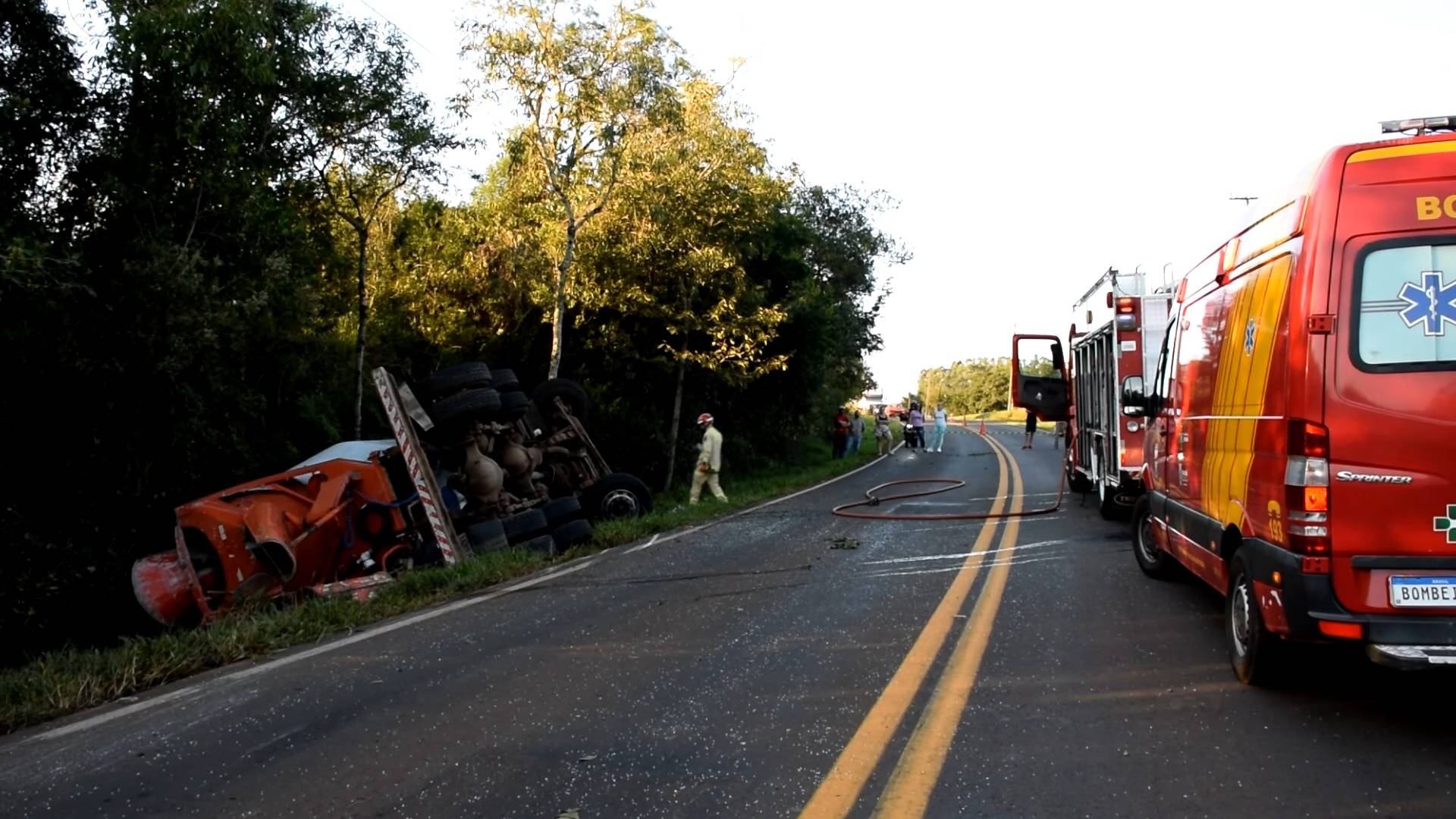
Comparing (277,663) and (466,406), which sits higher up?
(466,406)

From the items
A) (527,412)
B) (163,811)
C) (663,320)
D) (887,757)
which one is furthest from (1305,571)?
(663,320)

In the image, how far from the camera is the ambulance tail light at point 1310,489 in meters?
4.62

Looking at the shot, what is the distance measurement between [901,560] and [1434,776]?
6.04 m

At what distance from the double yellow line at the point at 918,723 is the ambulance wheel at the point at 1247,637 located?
1.32 metres

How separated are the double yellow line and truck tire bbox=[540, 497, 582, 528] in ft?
18.1

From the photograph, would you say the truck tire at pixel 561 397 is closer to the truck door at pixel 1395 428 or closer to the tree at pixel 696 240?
the tree at pixel 696 240

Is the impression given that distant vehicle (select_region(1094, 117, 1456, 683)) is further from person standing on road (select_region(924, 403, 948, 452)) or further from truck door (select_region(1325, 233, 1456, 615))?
person standing on road (select_region(924, 403, 948, 452))

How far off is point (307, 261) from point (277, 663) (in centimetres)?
983

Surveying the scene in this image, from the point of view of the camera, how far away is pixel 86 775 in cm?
477

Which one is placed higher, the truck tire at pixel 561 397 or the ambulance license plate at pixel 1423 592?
the truck tire at pixel 561 397

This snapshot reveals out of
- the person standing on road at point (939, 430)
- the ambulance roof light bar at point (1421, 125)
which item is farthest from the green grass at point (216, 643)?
the person standing on road at point (939, 430)

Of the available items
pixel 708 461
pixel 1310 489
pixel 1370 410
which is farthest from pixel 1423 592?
pixel 708 461

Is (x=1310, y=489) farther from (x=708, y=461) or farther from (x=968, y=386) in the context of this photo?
(x=968, y=386)

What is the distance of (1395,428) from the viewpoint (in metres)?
4.55
